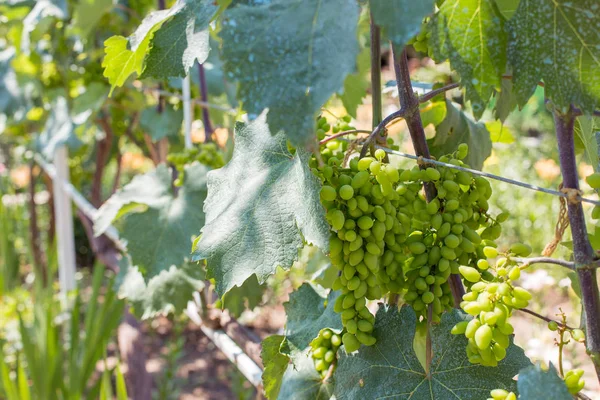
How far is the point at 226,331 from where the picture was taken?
108cm

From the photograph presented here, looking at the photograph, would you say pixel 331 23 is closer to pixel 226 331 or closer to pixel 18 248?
pixel 226 331

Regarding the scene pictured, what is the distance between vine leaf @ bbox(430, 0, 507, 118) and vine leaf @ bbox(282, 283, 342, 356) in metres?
0.27

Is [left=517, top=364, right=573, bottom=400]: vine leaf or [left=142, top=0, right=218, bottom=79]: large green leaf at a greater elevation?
[left=142, top=0, right=218, bottom=79]: large green leaf

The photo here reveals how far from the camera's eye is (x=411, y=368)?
53cm

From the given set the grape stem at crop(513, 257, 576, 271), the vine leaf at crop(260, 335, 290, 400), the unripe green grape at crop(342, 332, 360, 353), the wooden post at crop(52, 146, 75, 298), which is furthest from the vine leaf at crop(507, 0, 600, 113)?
the wooden post at crop(52, 146, 75, 298)

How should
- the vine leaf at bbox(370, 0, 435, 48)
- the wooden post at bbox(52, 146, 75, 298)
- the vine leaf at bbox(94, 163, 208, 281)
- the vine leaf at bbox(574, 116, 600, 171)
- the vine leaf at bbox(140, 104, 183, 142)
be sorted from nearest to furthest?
1. the vine leaf at bbox(370, 0, 435, 48)
2. the vine leaf at bbox(574, 116, 600, 171)
3. the vine leaf at bbox(94, 163, 208, 281)
4. the vine leaf at bbox(140, 104, 183, 142)
5. the wooden post at bbox(52, 146, 75, 298)

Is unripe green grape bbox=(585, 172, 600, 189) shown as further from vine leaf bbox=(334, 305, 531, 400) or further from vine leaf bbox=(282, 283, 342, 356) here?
vine leaf bbox=(282, 283, 342, 356)

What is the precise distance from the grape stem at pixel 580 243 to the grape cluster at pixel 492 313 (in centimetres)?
6

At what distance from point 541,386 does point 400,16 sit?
0.89ft

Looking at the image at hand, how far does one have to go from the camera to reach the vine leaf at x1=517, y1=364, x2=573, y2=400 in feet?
1.32

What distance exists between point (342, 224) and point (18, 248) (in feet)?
13.7

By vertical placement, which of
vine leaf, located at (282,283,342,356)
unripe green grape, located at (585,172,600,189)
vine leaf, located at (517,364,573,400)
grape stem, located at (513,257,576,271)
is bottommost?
vine leaf, located at (282,283,342,356)

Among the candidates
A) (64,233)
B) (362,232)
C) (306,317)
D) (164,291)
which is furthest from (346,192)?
(64,233)

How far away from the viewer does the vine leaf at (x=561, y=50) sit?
42 centimetres
